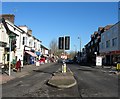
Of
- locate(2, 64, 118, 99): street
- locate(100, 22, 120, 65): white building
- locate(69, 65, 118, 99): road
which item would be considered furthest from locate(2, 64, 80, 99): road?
locate(100, 22, 120, 65): white building

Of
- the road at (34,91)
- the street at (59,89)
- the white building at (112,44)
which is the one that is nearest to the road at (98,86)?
the street at (59,89)

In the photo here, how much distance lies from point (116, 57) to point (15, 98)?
45970 millimetres

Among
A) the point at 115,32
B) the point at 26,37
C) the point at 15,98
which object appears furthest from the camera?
the point at 115,32

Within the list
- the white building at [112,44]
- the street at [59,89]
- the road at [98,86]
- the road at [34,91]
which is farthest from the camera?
the white building at [112,44]

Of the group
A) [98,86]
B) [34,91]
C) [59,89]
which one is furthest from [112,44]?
[34,91]

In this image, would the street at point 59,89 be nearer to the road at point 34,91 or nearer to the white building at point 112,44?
the road at point 34,91

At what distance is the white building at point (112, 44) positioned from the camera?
177 ft

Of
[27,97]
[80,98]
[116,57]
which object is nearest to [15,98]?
[27,97]

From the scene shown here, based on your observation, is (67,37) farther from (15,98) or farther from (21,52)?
(21,52)

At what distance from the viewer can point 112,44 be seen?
58906 mm

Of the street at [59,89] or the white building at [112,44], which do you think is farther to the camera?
the white building at [112,44]

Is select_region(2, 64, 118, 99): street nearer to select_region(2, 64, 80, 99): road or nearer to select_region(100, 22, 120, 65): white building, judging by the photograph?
select_region(2, 64, 80, 99): road

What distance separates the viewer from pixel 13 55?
1628 inches

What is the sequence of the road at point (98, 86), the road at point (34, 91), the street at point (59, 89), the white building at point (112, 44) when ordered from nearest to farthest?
the road at point (34, 91) < the street at point (59, 89) < the road at point (98, 86) < the white building at point (112, 44)
